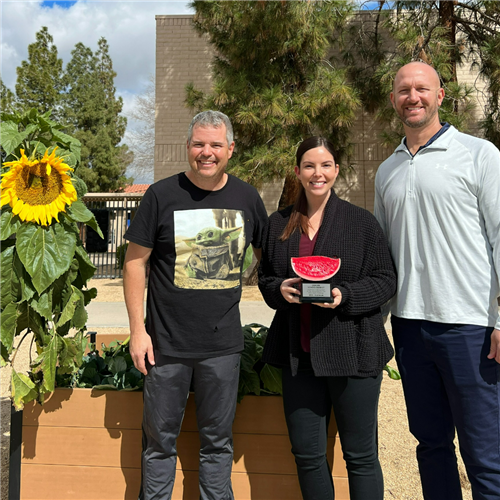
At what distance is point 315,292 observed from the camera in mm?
2098

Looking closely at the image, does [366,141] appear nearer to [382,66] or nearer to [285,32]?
[382,66]

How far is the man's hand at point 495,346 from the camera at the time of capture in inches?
82.3

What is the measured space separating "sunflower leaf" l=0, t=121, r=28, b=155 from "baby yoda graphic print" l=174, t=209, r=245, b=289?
2.88 ft

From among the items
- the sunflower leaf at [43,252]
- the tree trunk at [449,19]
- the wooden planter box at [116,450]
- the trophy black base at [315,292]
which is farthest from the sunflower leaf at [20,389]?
the tree trunk at [449,19]

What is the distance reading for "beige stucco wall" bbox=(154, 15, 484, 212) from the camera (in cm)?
1473

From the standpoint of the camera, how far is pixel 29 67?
2662 cm

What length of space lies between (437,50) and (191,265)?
965 cm

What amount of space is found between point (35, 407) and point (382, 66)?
1014cm

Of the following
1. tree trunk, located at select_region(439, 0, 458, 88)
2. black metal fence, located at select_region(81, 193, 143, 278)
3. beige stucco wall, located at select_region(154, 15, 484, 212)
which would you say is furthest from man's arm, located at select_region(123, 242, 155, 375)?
beige stucco wall, located at select_region(154, 15, 484, 212)

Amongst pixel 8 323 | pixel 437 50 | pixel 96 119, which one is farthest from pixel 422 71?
pixel 96 119

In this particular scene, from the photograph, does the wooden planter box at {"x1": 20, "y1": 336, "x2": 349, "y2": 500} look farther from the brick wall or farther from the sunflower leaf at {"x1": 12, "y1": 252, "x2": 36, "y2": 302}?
the brick wall

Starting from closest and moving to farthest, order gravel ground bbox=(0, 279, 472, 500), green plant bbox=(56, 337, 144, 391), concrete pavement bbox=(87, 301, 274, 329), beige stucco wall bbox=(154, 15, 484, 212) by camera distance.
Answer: green plant bbox=(56, 337, 144, 391)
gravel ground bbox=(0, 279, 472, 500)
concrete pavement bbox=(87, 301, 274, 329)
beige stucco wall bbox=(154, 15, 484, 212)

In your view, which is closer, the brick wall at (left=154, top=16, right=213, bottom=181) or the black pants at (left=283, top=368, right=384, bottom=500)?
the black pants at (left=283, top=368, right=384, bottom=500)

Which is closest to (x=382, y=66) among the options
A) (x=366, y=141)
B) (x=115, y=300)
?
(x=366, y=141)
